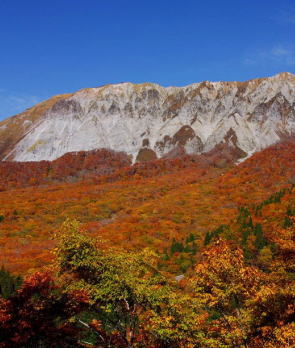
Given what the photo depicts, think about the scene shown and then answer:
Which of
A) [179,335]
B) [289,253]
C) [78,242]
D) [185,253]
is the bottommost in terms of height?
[185,253]

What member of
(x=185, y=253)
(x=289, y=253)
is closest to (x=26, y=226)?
(x=185, y=253)

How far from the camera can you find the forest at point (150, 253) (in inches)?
601

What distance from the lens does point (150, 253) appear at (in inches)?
669

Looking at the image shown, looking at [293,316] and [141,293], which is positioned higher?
[141,293]

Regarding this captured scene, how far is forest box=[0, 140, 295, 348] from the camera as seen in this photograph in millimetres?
15273

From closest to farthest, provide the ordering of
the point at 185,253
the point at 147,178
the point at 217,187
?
1. the point at 185,253
2. the point at 217,187
3. the point at 147,178

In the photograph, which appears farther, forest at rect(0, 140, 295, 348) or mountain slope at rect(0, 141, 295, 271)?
mountain slope at rect(0, 141, 295, 271)

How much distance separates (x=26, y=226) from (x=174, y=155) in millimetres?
122519

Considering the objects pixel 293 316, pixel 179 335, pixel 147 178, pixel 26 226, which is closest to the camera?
pixel 179 335

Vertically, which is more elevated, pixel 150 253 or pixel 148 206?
pixel 150 253

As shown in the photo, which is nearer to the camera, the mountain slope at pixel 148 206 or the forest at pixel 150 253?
the forest at pixel 150 253

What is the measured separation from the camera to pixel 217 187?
371ft

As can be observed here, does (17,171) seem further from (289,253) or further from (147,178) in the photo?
(289,253)

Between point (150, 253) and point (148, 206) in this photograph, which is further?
point (148, 206)
